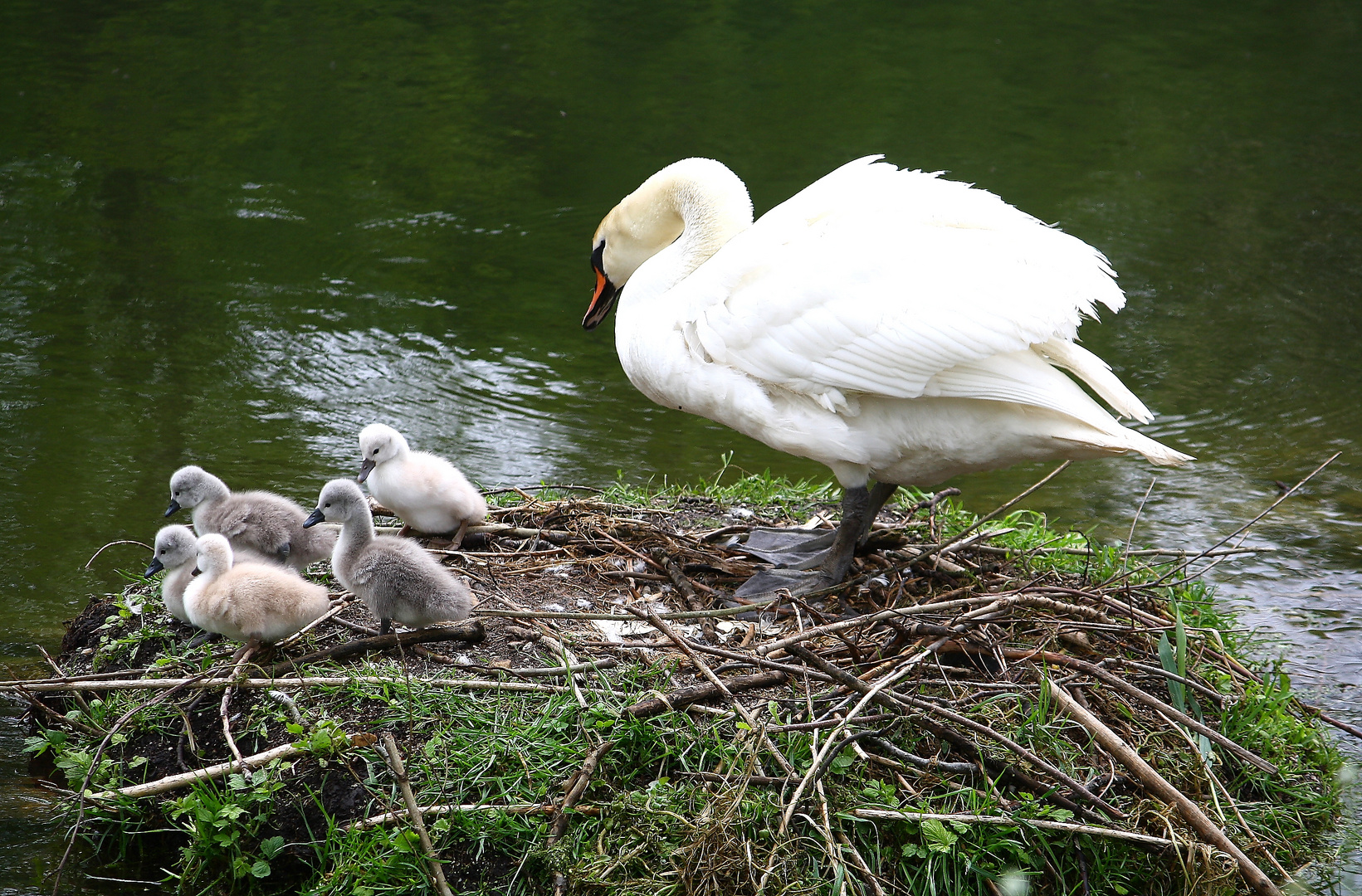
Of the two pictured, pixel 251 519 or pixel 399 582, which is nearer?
pixel 399 582

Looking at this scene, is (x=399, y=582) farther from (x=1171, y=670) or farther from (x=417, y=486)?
(x=1171, y=670)

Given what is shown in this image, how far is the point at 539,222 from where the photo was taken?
10.5 m

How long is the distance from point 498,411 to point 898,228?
374cm

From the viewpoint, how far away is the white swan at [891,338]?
12.9ft

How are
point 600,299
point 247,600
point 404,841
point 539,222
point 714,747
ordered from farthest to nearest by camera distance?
1. point 539,222
2. point 600,299
3. point 247,600
4. point 714,747
5. point 404,841

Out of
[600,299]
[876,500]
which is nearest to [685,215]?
[600,299]

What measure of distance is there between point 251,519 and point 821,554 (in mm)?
1997

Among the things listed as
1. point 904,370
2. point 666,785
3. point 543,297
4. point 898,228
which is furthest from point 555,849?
point 543,297

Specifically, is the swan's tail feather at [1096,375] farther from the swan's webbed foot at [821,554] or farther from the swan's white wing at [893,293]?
the swan's webbed foot at [821,554]

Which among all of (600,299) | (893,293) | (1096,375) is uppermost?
(893,293)

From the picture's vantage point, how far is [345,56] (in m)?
14.4

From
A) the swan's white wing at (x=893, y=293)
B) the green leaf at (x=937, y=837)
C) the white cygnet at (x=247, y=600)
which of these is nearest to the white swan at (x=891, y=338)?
the swan's white wing at (x=893, y=293)

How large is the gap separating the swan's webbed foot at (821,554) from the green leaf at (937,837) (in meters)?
1.20

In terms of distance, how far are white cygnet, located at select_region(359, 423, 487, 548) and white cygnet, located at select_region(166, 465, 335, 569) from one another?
0.27 meters
